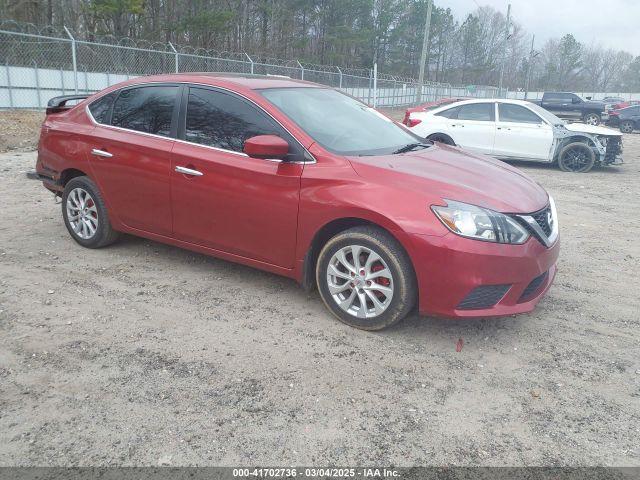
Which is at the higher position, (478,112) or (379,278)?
(478,112)

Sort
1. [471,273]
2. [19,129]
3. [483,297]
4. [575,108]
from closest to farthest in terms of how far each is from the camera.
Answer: [471,273]
[483,297]
[19,129]
[575,108]

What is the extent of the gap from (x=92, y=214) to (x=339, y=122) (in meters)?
2.57

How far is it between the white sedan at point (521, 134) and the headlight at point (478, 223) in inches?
333

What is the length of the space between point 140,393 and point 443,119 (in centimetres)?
1043

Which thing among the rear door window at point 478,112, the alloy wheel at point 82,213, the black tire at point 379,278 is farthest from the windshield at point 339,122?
the rear door window at point 478,112

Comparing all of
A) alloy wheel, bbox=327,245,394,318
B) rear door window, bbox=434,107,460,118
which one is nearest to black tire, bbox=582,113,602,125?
rear door window, bbox=434,107,460,118

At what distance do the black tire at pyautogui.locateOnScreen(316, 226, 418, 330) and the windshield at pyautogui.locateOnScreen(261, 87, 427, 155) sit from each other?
2.21ft

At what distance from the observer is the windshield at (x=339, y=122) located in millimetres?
3992

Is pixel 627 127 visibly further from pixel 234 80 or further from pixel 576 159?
pixel 234 80

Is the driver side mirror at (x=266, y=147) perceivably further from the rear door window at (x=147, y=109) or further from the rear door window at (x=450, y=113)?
the rear door window at (x=450, y=113)

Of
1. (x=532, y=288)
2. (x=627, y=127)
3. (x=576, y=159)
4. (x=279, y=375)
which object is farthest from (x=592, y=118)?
(x=279, y=375)

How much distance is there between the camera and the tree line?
27.6 meters

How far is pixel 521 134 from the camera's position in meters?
11.6

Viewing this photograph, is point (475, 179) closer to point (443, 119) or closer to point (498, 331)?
point (498, 331)
